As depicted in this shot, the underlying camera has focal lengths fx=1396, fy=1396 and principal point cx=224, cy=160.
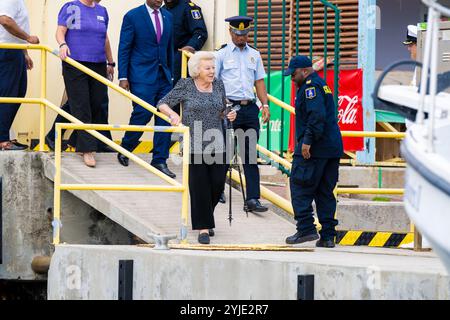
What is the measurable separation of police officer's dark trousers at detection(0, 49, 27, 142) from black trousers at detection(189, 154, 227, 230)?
221 cm

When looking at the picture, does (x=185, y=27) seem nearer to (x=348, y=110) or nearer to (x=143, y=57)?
(x=143, y=57)

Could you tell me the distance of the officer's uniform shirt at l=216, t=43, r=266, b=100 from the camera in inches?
482

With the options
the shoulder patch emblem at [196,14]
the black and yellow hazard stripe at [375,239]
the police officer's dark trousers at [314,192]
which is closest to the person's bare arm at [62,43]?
the shoulder patch emblem at [196,14]

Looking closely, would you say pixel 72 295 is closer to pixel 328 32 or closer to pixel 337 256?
pixel 337 256

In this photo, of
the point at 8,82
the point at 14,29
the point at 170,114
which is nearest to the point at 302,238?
the point at 170,114

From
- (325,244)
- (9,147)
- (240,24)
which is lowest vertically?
(325,244)

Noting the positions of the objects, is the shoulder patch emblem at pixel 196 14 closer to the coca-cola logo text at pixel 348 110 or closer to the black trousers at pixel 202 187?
the coca-cola logo text at pixel 348 110

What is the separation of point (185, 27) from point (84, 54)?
160 centimetres

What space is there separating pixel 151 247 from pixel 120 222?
1088mm

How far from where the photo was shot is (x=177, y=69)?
45.7 feet

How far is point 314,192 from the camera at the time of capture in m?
11.3

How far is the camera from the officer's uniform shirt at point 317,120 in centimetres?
1098
